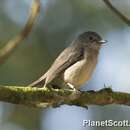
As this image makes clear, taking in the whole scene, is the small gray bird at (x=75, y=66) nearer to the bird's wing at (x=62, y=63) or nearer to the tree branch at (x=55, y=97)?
the bird's wing at (x=62, y=63)

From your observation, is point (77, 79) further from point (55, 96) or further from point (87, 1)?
point (87, 1)

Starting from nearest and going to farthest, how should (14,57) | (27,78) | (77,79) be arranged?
(77,79), (27,78), (14,57)

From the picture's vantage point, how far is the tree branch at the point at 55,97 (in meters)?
4.66

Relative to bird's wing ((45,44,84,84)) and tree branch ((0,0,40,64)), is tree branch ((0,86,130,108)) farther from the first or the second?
tree branch ((0,0,40,64))

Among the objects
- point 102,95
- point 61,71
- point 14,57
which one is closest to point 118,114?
point 14,57

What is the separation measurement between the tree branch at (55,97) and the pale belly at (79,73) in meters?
0.86

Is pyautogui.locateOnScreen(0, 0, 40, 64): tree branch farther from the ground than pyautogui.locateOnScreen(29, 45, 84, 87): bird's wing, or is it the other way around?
pyautogui.locateOnScreen(29, 45, 84, 87): bird's wing

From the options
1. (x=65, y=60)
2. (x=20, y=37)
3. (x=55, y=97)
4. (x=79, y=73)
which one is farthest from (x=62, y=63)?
(x=20, y=37)

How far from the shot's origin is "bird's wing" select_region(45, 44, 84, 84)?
6219mm

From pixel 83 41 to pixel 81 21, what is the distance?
4012 millimetres

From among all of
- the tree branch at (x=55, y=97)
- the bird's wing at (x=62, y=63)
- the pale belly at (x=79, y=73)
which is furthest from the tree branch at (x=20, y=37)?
the pale belly at (x=79, y=73)

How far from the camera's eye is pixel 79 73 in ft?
20.5

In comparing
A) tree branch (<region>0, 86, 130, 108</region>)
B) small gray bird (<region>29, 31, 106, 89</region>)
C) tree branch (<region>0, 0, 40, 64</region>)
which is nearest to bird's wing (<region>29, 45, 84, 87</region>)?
small gray bird (<region>29, 31, 106, 89</region>)

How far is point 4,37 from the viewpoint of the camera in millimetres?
10680
